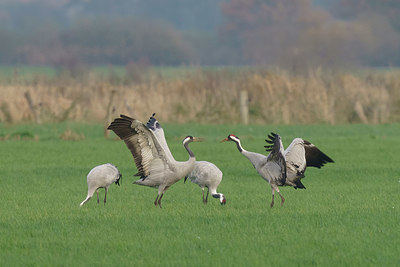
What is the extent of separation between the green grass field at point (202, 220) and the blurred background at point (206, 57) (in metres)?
12.6

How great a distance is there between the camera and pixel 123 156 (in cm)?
2008

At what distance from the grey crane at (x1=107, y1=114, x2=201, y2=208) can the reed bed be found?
1858cm

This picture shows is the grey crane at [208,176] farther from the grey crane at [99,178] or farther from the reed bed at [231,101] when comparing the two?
the reed bed at [231,101]

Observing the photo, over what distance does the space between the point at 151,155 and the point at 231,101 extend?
67.6ft

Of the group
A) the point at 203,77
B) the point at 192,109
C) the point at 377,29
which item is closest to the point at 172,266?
the point at 192,109

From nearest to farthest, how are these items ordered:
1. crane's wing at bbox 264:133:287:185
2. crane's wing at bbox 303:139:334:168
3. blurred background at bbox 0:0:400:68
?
crane's wing at bbox 264:133:287:185
crane's wing at bbox 303:139:334:168
blurred background at bbox 0:0:400:68

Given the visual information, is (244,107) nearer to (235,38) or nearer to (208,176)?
(208,176)

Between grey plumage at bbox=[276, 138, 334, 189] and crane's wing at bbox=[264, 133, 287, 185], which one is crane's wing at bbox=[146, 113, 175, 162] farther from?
grey plumage at bbox=[276, 138, 334, 189]

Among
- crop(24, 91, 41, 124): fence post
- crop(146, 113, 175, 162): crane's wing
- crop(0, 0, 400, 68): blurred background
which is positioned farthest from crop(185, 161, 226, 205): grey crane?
crop(0, 0, 400, 68): blurred background

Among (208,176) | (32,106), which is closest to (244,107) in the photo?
(32,106)

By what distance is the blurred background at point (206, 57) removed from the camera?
1225 inches

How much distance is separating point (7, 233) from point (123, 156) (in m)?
10.7

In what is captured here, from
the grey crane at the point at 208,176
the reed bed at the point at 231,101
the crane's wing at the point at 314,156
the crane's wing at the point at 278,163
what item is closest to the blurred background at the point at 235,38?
the reed bed at the point at 231,101

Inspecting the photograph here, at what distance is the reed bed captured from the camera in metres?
30.6
